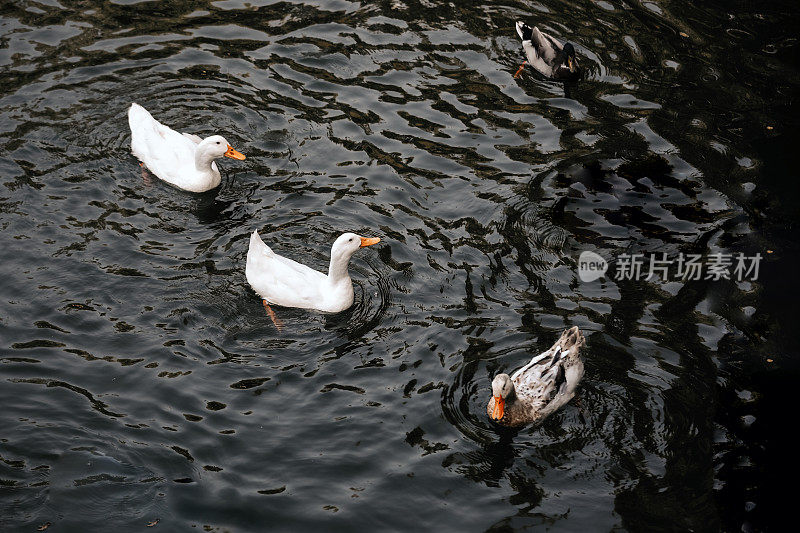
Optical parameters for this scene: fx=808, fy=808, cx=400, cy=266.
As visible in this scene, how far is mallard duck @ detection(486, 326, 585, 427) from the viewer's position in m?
7.87

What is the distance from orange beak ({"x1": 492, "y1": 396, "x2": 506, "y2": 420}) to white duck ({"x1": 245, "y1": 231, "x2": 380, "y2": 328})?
2.41 m

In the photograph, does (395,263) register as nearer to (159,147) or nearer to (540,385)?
(540,385)

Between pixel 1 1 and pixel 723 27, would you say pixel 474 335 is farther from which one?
pixel 1 1

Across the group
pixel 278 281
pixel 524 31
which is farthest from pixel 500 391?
pixel 524 31

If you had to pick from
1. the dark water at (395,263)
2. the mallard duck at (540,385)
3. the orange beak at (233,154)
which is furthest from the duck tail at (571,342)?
the orange beak at (233,154)

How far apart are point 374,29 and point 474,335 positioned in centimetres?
781

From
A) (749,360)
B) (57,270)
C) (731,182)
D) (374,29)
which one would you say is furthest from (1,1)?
(749,360)

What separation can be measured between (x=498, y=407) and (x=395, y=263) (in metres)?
2.94

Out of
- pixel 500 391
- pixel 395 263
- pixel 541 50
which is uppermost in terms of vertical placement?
pixel 541 50

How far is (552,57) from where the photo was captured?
43.8 feet

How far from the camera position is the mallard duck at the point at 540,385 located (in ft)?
25.8

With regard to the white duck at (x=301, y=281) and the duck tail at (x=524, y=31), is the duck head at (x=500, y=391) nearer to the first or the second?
the white duck at (x=301, y=281)

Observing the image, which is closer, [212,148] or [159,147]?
[212,148]

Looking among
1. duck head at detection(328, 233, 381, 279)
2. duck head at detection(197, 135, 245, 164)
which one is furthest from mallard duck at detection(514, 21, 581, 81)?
duck head at detection(328, 233, 381, 279)
